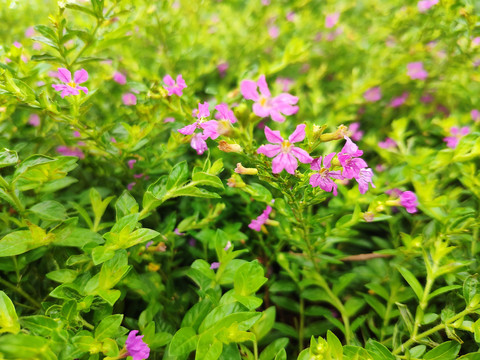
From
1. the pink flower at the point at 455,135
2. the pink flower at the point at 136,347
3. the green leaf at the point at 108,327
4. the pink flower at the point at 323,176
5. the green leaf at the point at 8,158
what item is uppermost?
the green leaf at the point at 8,158

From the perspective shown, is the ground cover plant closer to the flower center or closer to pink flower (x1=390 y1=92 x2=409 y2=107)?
the flower center

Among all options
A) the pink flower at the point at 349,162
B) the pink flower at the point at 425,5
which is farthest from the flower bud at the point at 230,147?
the pink flower at the point at 425,5

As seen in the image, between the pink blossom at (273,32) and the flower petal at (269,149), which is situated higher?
the pink blossom at (273,32)

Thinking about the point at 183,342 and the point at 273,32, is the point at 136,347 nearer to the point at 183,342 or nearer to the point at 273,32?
the point at 183,342

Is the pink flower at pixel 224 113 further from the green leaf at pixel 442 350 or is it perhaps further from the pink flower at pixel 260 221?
the green leaf at pixel 442 350

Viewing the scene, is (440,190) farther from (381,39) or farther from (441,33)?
(381,39)

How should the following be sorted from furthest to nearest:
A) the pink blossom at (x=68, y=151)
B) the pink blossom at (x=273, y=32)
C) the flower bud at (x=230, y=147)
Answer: the pink blossom at (x=273, y=32), the pink blossom at (x=68, y=151), the flower bud at (x=230, y=147)

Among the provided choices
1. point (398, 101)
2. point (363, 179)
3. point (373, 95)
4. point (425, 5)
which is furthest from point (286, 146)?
point (398, 101)
